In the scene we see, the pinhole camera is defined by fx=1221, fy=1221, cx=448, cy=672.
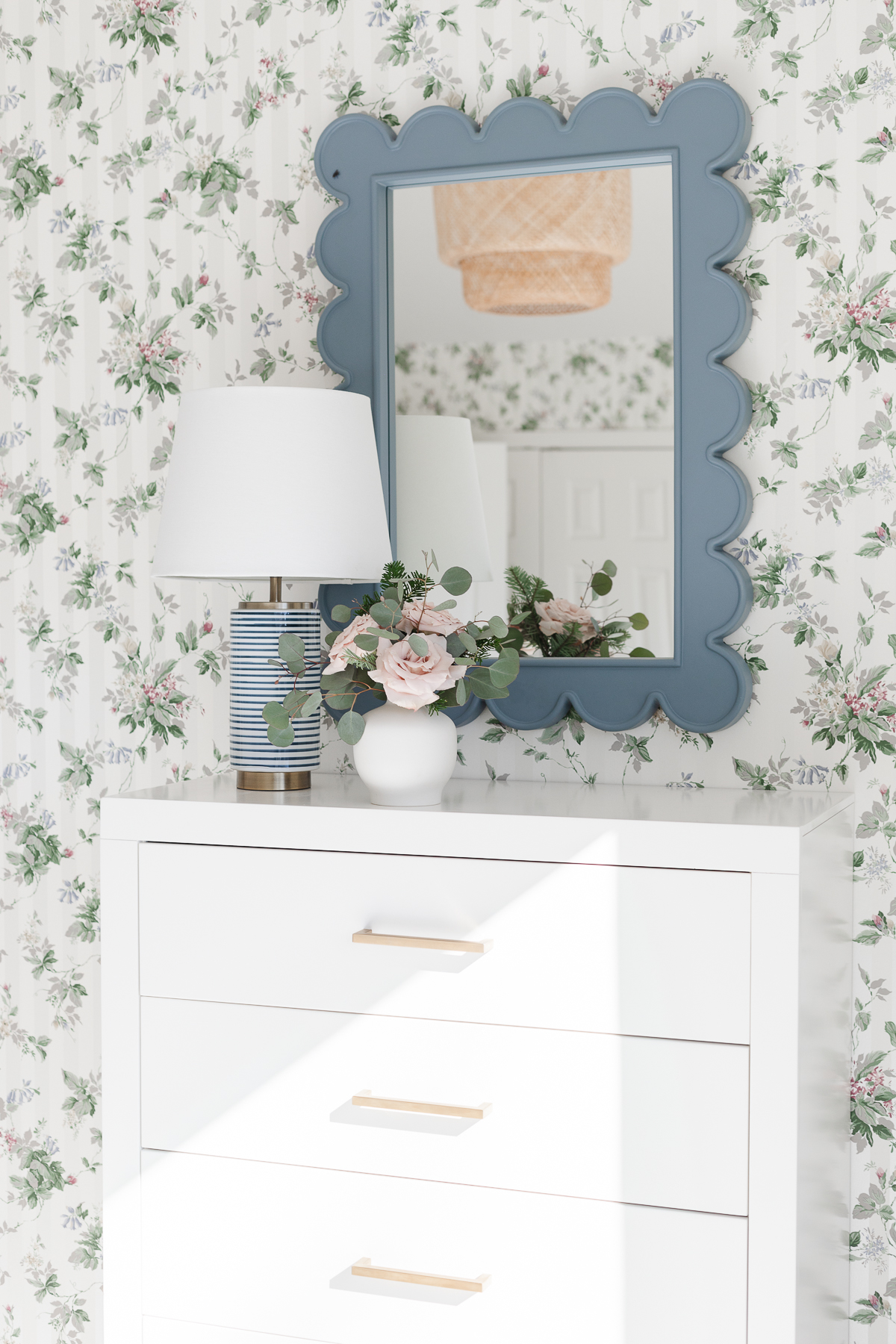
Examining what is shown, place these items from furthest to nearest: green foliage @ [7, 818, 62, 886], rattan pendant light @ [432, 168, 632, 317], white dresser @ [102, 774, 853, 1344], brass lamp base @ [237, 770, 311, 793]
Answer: green foliage @ [7, 818, 62, 886] < rattan pendant light @ [432, 168, 632, 317] < brass lamp base @ [237, 770, 311, 793] < white dresser @ [102, 774, 853, 1344]

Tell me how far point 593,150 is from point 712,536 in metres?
0.52

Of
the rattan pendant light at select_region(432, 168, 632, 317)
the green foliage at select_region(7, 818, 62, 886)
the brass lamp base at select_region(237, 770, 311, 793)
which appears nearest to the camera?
the brass lamp base at select_region(237, 770, 311, 793)

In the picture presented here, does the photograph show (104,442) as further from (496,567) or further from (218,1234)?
(218,1234)

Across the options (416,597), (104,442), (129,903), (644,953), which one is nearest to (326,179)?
(104,442)

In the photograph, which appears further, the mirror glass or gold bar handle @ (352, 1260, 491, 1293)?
the mirror glass

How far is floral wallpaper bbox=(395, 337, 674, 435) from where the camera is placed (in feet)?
5.17

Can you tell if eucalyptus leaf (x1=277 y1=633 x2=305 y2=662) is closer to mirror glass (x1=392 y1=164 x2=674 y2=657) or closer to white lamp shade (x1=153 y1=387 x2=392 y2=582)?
white lamp shade (x1=153 y1=387 x2=392 y2=582)

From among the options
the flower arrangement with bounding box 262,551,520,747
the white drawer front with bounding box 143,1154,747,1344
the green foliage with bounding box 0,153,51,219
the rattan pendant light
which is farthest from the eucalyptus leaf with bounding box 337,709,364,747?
the green foliage with bounding box 0,153,51,219

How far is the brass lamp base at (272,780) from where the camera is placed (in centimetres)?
149

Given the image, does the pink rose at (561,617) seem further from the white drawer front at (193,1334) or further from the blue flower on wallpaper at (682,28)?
the white drawer front at (193,1334)

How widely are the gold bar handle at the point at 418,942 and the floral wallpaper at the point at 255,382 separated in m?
0.45

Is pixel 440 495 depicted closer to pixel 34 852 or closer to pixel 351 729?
pixel 351 729

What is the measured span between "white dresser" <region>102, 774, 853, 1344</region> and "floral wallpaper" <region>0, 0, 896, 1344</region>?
8.2 inches

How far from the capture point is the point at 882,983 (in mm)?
1545
